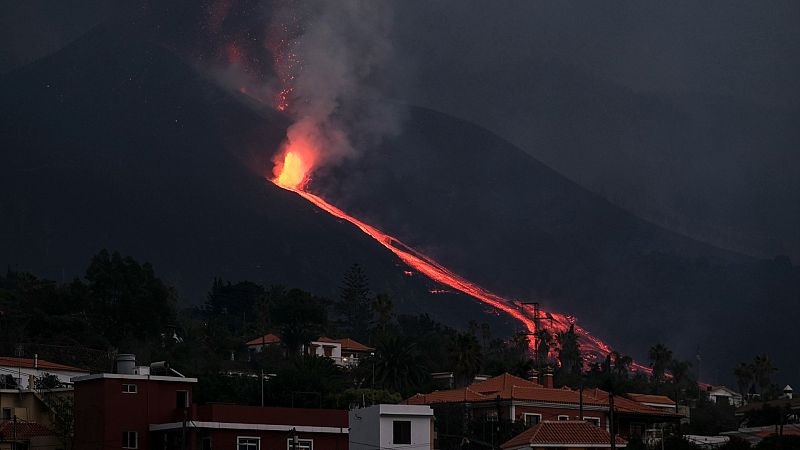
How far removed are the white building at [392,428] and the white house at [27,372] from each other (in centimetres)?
2141

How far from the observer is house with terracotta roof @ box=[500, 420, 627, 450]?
76625mm

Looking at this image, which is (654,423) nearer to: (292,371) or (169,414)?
(292,371)

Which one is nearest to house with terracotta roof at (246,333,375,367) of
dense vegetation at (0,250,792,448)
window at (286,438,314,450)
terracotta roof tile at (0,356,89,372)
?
dense vegetation at (0,250,792,448)

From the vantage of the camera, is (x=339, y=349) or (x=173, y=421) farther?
(x=339, y=349)

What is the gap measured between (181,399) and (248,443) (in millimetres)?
5583

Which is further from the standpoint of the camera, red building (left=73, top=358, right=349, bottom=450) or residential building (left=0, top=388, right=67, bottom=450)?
residential building (left=0, top=388, right=67, bottom=450)

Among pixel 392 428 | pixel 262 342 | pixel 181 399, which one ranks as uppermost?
pixel 262 342

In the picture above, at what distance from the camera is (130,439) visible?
68812mm

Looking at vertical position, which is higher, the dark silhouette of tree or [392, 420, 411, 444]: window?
the dark silhouette of tree

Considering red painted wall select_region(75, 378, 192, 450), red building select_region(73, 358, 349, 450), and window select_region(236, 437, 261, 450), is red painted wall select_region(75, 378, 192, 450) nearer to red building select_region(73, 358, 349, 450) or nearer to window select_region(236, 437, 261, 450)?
red building select_region(73, 358, 349, 450)

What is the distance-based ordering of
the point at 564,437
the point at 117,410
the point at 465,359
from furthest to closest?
the point at 465,359, the point at 564,437, the point at 117,410

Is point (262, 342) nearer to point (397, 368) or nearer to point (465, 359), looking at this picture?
point (465, 359)

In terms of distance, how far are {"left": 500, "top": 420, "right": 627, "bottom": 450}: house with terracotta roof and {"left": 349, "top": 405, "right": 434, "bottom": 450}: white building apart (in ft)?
19.8

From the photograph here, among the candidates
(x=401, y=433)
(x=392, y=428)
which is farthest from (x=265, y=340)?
(x=392, y=428)
